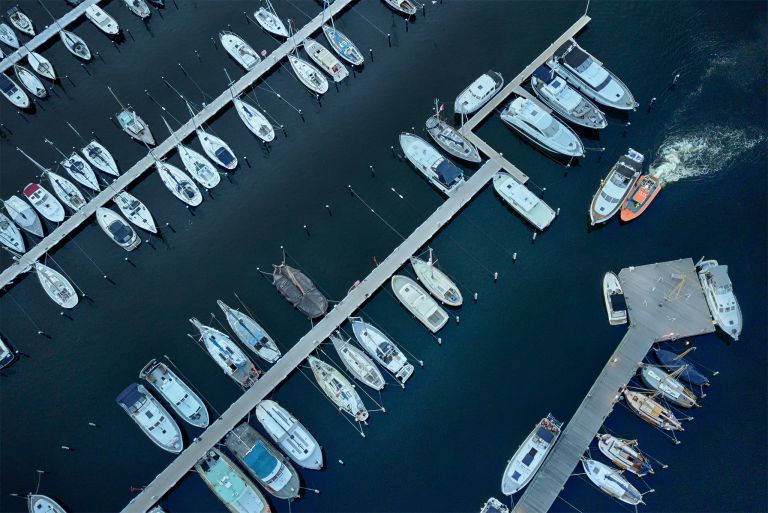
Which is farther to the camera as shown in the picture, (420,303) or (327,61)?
(327,61)

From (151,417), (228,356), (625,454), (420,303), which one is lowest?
(151,417)

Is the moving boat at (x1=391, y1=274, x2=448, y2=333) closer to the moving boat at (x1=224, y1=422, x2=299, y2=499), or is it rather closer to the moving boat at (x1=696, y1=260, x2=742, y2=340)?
the moving boat at (x1=224, y1=422, x2=299, y2=499)

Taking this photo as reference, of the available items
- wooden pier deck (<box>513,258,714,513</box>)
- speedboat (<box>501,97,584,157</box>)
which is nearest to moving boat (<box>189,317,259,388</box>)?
wooden pier deck (<box>513,258,714,513</box>)

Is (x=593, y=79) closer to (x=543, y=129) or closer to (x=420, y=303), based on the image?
(x=543, y=129)

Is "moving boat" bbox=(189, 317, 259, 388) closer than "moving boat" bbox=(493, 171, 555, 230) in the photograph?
Yes

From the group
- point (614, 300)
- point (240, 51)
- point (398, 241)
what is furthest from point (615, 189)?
point (240, 51)
